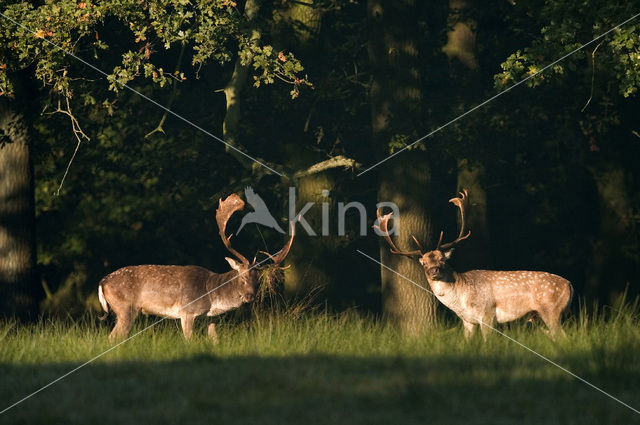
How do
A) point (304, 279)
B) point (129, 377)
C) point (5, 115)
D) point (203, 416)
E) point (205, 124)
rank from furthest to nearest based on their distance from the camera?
1. point (205, 124)
2. point (304, 279)
3. point (5, 115)
4. point (129, 377)
5. point (203, 416)

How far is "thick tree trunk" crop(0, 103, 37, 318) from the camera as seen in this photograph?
14.0m

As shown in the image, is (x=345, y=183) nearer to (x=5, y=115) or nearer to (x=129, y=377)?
(x=5, y=115)

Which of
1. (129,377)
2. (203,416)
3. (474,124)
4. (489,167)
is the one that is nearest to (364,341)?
(129,377)

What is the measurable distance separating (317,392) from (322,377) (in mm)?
466

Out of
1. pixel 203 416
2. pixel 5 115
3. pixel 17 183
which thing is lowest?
pixel 203 416

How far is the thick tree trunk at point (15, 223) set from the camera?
14.0 metres

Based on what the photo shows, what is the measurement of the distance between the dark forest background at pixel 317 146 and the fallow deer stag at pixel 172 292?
1.60 metres

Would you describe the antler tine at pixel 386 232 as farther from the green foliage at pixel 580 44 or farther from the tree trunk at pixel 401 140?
the green foliage at pixel 580 44

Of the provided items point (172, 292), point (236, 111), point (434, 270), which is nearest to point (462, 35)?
point (236, 111)

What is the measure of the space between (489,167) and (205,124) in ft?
15.7

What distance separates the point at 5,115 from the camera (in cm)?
1403

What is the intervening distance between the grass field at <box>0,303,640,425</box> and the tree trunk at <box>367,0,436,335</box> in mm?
2338

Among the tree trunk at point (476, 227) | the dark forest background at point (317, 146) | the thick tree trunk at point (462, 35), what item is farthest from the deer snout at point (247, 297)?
the thick tree trunk at point (462, 35)

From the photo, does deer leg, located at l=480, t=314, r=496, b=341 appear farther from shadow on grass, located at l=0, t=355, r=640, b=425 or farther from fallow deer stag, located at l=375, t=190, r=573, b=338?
shadow on grass, located at l=0, t=355, r=640, b=425
